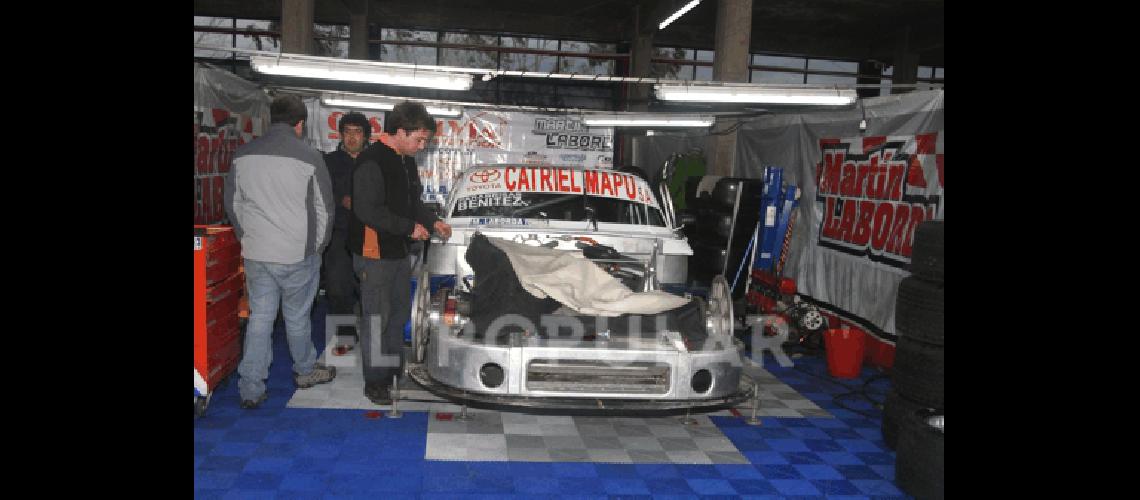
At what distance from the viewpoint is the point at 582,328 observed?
4.21m

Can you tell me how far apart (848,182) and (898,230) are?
1214mm

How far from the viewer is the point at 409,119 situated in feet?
15.6

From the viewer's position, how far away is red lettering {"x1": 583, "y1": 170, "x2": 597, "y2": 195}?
6.25 meters

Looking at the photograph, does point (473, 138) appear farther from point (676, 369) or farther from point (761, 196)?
point (676, 369)

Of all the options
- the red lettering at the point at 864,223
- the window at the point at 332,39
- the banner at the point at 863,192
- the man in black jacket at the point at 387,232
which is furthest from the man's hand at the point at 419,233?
the window at the point at 332,39

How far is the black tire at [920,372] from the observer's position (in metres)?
4.24

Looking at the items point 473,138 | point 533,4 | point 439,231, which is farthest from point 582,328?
point 533,4

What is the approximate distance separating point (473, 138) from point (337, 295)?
668 cm

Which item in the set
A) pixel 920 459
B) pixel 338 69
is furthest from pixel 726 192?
pixel 920 459

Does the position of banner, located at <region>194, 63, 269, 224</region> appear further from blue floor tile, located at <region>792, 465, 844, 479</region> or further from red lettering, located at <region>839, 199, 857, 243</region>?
red lettering, located at <region>839, 199, 857, 243</region>

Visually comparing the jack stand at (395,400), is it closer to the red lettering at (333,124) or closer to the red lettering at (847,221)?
the red lettering at (847,221)

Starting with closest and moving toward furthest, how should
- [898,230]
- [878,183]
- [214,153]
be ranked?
[214,153], [898,230], [878,183]

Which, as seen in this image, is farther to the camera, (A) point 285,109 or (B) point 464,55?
(B) point 464,55

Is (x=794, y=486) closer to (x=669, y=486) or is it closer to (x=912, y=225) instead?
(x=669, y=486)
